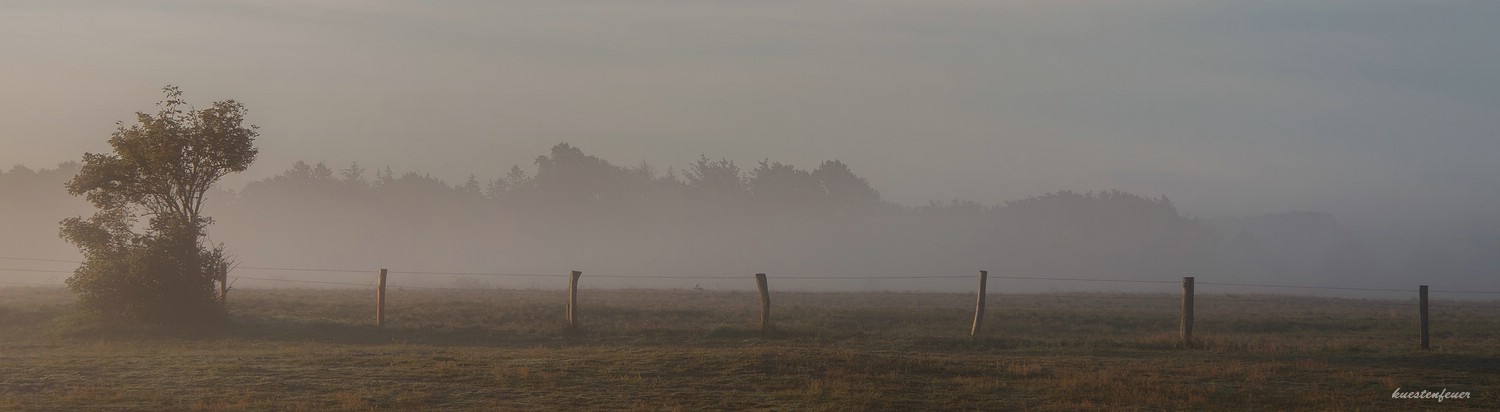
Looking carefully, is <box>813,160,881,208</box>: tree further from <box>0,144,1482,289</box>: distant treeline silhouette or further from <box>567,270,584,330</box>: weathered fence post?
<box>567,270,584,330</box>: weathered fence post

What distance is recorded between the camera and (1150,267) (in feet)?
461

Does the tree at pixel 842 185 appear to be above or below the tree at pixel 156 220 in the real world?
above

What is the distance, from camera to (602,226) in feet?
424

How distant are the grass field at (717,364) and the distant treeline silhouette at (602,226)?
94398 millimetres

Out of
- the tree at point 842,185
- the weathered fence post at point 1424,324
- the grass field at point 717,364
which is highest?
the tree at point 842,185

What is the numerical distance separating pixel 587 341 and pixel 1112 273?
12268 cm

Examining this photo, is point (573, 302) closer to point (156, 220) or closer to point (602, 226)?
point (156, 220)

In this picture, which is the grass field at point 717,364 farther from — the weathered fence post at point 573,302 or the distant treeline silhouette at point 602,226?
the distant treeline silhouette at point 602,226

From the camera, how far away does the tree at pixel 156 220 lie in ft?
86.7

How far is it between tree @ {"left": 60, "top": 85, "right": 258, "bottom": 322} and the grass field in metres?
1.09

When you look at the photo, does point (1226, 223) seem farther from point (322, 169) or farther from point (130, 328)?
point (130, 328)

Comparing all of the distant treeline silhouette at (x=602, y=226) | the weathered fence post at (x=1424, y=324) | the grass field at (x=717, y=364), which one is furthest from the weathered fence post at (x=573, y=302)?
the distant treeline silhouette at (x=602, y=226)

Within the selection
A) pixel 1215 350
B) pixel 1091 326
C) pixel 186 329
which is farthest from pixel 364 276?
pixel 1215 350

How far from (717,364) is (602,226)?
112936 mm
